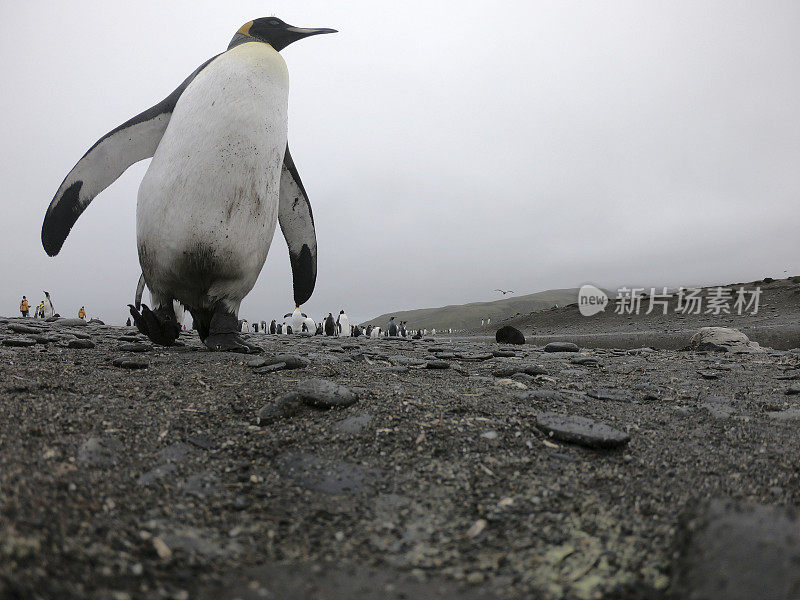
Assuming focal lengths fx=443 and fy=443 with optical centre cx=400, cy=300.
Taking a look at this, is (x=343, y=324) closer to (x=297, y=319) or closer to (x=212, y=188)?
(x=297, y=319)

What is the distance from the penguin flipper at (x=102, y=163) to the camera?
4355mm

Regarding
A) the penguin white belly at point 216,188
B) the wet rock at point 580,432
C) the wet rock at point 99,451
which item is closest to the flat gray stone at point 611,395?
the wet rock at point 580,432

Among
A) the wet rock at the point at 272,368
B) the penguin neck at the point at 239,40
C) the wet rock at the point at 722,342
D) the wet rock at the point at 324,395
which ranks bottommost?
the wet rock at the point at 722,342

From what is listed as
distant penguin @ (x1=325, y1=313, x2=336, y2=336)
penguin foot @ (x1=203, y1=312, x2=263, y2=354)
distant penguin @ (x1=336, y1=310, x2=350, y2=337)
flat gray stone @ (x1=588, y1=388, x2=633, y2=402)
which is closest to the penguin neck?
penguin foot @ (x1=203, y1=312, x2=263, y2=354)

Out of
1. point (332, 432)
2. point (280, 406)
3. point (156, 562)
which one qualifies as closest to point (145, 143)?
point (280, 406)

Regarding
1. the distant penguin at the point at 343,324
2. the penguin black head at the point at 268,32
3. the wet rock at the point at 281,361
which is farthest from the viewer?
the distant penguin at the point at 343,324

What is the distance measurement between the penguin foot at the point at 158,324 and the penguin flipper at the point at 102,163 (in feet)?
5.11

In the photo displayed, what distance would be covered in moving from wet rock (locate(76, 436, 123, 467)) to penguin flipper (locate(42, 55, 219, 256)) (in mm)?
3777

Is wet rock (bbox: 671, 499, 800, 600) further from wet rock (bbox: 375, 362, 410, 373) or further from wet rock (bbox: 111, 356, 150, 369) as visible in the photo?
wet rock (bbox: 111, 356, 150, 369)

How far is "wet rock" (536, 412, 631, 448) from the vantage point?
179 cm

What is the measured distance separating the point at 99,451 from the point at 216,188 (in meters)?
2.43

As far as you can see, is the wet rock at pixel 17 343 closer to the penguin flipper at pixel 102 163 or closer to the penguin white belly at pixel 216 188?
the penguin flipper at pixel 102 163

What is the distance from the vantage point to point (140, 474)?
1.40 metres

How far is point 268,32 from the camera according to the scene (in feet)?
14.8
